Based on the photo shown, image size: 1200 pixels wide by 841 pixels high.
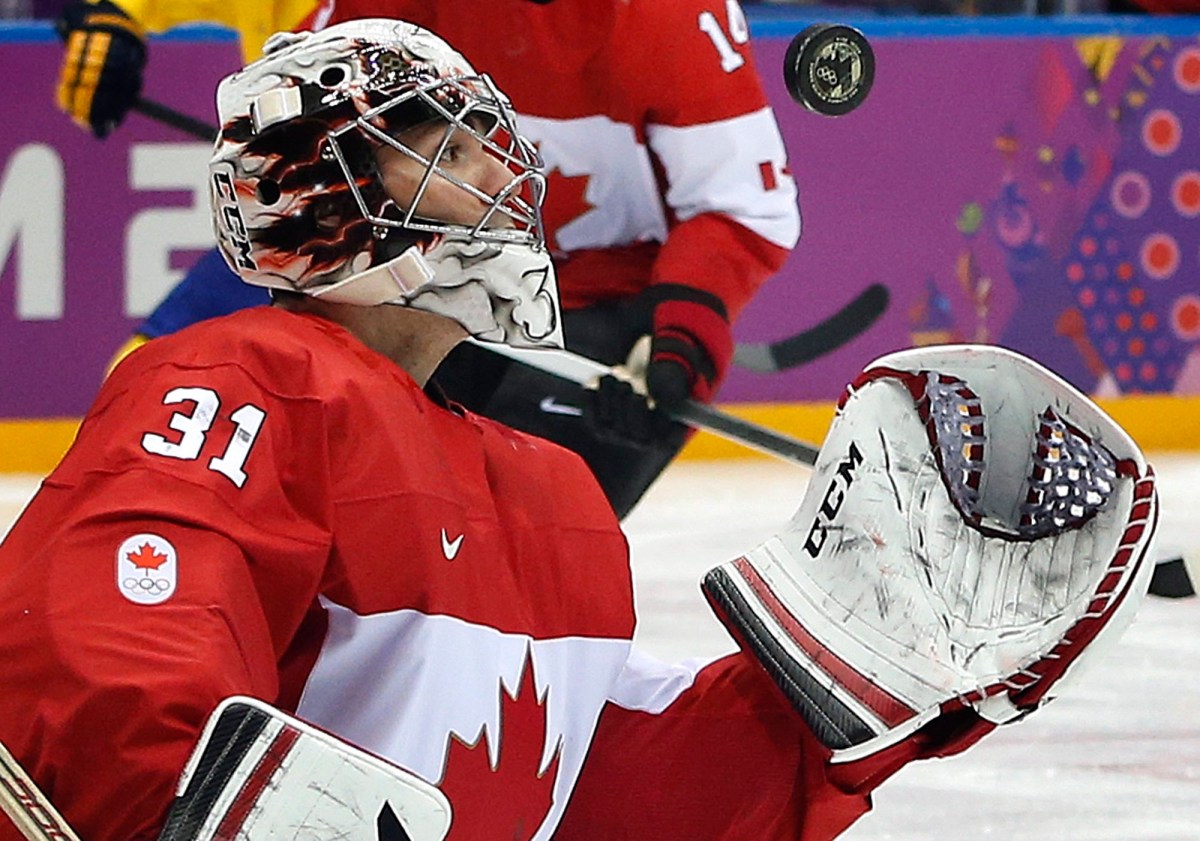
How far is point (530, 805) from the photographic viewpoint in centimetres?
153

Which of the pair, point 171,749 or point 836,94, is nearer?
point 171,749

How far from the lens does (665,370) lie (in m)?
2.91

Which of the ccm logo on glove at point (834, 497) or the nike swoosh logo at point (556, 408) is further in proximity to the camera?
the nike swoosh logo at point (556, 408)

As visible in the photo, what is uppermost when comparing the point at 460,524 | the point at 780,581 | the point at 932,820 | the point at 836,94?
the point at 836,94

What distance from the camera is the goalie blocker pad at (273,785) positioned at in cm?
114

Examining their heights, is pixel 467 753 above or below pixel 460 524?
below

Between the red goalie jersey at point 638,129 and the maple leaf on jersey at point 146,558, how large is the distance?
5.35 ft

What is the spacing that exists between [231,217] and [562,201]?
1432 mm

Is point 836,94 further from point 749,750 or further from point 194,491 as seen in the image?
point 194,491

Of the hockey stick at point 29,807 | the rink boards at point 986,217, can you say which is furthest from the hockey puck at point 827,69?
the rink boards at point 986,217

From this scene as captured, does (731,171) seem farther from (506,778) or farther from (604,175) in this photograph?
(506,778)

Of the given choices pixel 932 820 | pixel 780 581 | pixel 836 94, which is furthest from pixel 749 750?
pixel 932 820

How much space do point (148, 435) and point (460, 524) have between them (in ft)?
Result: 0.80

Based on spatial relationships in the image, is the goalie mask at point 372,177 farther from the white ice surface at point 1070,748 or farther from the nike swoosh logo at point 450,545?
the white ice surface at point 1070,748
